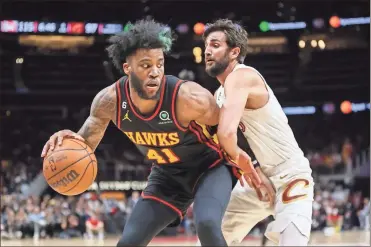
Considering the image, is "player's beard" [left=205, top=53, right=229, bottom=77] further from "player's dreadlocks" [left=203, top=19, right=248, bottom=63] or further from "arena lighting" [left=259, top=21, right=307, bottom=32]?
"arena lighting" [left=259, top=21, right=307, bottom=32]

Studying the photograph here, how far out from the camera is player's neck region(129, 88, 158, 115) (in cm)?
411

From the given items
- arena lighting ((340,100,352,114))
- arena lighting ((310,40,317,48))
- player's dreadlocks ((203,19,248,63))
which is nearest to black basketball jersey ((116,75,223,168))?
player's dreadlocks ((203,19,248,63))

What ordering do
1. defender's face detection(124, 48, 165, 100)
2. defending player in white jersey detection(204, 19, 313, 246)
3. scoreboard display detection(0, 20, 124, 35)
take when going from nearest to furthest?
defender's face detection(124, 48, 165, 100)
defending player in white jersey detection(204, 19, 313, 246)
scoreboard display detection(0, 20, 124, 35)

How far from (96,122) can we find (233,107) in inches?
43.5

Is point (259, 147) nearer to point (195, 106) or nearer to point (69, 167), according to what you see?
point (195, 106)

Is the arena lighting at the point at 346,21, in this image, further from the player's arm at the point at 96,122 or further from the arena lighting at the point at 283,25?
the player's arm at the point at 96,122

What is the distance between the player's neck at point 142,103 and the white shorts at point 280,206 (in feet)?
3.40

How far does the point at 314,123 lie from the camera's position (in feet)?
89.6

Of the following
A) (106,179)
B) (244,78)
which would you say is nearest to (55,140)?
(244,78)

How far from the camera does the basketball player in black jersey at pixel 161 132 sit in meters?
4.06

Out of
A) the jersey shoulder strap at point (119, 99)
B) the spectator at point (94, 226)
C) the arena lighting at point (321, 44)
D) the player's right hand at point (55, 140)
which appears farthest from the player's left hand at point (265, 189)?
the arena lighting at point (321, 44)

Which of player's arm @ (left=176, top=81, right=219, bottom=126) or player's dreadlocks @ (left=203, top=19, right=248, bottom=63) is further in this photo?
player's dreadlocks @ (left=203, top=19, right=248, bottom=63)

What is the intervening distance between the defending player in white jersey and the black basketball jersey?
313 mm

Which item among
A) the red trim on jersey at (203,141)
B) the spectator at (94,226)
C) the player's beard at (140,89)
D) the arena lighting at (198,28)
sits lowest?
the spectator at (94,226)
